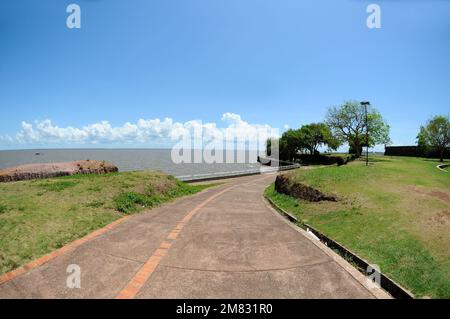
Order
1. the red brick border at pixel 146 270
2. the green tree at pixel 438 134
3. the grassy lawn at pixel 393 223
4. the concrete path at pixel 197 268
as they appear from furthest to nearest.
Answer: the green tree at pixel 438 134
the grassy lawn at pixel 393 223
the concrete path at pixel 197 268
the red brick border at pixel 146 270

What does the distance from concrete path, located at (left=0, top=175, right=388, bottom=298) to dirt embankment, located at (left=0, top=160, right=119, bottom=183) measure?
1144cm

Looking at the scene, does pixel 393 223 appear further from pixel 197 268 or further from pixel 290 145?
pixel 290 145

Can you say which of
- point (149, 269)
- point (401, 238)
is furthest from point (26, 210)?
point (401, 238)

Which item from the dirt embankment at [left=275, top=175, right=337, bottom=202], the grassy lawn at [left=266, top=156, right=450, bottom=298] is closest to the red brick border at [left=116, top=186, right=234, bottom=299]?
the grassy lawn at [left=266, top=156, right=450, bottom=298]

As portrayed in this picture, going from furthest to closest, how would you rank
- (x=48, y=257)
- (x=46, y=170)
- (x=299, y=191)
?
(x=46, y=170)
(x=299, y=191)
(x=48, y=257)

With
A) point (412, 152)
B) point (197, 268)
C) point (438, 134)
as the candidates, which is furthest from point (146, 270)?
point (412, 152)

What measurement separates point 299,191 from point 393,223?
21.3ft

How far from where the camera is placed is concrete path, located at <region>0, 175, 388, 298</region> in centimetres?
455

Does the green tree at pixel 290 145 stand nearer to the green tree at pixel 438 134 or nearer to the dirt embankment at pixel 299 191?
the green tree at pixel 438 134

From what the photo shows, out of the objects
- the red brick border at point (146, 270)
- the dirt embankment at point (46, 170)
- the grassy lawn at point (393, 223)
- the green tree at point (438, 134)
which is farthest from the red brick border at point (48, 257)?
the green tree at point (438, 134)

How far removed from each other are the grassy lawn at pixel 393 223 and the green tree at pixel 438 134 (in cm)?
4734

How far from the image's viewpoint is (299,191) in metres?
14.3

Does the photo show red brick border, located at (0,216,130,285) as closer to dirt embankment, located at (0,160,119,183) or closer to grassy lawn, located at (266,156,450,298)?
grassy lawn, located at (266,156,450,298)

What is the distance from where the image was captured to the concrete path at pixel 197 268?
455cm
